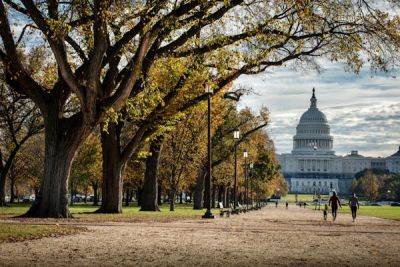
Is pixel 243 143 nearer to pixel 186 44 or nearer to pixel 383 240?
pixel 186 44

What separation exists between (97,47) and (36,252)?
10047 millimetres

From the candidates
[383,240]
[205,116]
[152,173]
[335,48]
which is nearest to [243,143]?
[205,116]

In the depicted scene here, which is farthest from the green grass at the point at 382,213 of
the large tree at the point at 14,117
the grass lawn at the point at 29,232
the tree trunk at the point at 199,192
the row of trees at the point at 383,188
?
the row of trees at the point at 383,188

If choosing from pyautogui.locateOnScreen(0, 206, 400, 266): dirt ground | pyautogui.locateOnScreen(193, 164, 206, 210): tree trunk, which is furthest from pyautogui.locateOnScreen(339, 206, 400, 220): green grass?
pyautogui.locateOnScreen(0, 206, 400, 266): dirt ground

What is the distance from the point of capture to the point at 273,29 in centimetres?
2677

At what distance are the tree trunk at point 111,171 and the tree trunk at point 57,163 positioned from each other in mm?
7257

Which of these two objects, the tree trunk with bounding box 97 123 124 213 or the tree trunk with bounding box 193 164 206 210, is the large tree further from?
the tree trunk with bounding box 193 164 206 210

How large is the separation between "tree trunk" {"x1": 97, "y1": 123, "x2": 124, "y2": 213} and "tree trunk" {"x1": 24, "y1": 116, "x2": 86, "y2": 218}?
286 inches

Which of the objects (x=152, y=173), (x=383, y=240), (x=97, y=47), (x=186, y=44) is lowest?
(x=383, y=240)

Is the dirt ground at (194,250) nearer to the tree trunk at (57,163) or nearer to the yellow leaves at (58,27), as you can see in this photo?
the yellow leaves at (58,27)

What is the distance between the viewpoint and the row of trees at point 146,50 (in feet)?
70.4

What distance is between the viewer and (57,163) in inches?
952

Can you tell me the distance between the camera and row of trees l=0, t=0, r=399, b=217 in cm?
2145

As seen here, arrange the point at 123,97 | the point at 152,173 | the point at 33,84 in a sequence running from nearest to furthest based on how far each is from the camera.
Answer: the point at 123,97, the point at 33,84, the point at 152,173
